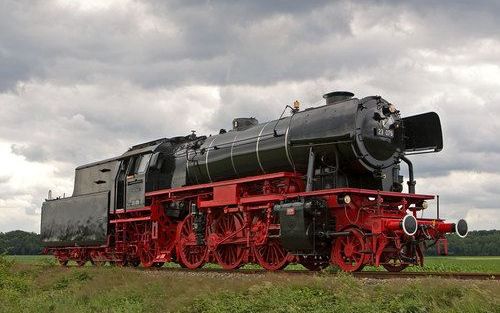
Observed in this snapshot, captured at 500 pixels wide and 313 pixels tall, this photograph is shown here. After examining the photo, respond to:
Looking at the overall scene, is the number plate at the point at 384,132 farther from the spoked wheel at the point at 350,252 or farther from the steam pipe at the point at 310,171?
the spoked wheel at the point at 350,252

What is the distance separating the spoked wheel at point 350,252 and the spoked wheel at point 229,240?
317 cm

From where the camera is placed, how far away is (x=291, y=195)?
13859 millimetres

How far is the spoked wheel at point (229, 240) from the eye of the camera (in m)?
15.9

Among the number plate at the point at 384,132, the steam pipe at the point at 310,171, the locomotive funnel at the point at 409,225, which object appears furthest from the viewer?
the number plate at the point at 384,132

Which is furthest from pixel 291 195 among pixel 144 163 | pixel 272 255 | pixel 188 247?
pixel 144 163

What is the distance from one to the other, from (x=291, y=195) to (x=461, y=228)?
4076mm

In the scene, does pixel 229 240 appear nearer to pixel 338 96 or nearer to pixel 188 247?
pixel 188 247

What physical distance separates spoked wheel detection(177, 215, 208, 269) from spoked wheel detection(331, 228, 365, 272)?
5429 millimetres

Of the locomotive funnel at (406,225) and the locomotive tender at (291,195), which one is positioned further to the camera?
the locomotive tender at (291,195)

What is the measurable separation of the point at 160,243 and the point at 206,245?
260 centimetres

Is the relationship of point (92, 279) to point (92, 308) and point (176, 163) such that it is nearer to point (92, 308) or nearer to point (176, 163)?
point (92, 308)

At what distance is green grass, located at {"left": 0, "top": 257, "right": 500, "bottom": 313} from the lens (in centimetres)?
861

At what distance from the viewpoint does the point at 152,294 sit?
497 inches

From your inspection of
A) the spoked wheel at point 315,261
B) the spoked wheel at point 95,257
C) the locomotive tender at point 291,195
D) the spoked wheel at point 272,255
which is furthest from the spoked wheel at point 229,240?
the spoked wheel at point 95,257
